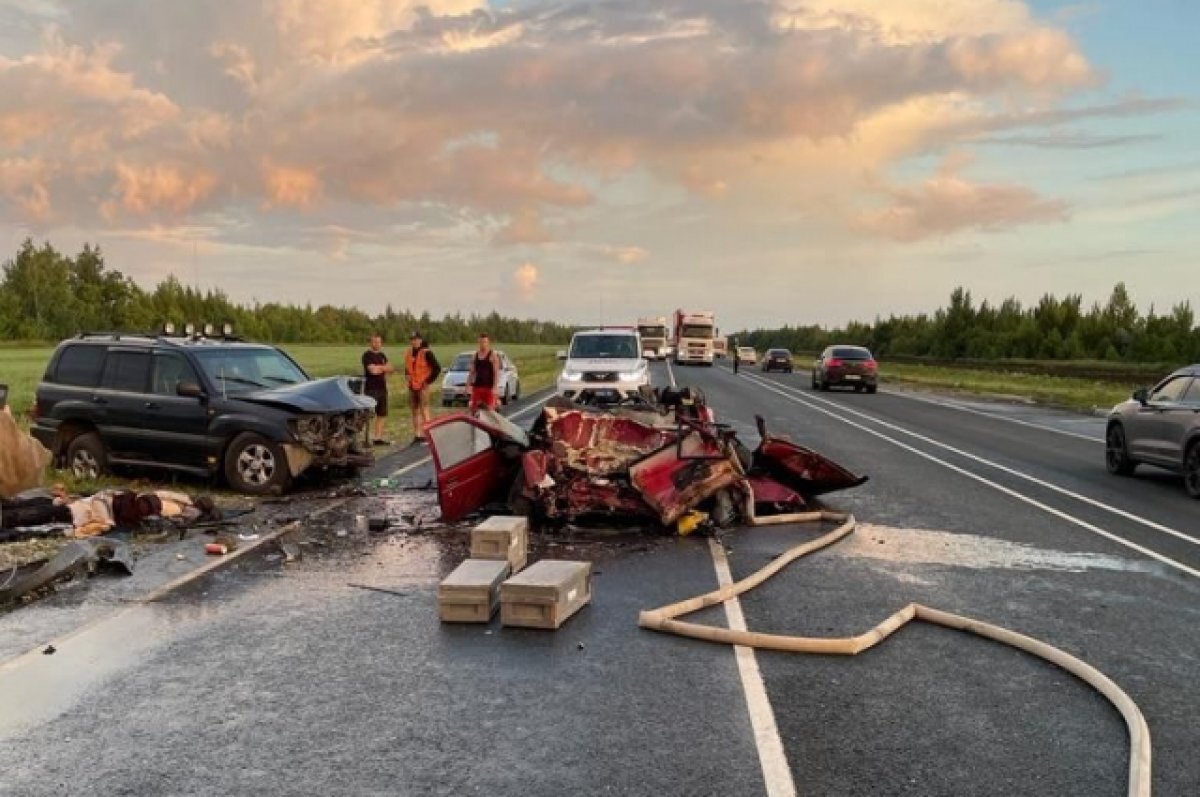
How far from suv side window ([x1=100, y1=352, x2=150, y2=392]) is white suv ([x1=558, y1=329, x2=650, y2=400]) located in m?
8.55

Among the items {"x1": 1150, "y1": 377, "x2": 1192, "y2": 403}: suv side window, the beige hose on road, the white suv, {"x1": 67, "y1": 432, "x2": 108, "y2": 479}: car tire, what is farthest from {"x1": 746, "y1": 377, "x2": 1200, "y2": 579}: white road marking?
{"x1": 67, "y1": 432, "x2": 108, "y2": 479}: car tire

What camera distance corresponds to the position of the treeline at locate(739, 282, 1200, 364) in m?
59.5

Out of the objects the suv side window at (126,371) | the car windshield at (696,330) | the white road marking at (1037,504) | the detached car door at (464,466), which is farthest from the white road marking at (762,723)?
the car windshield at (696,330)

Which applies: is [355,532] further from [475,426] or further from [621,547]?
[621,547]

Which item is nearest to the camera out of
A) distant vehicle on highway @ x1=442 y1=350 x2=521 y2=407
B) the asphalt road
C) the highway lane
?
the asphalt road

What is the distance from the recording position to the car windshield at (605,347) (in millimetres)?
22386

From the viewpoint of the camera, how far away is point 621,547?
29.5ft

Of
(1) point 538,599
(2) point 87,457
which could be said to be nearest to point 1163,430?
(1) point 538,599

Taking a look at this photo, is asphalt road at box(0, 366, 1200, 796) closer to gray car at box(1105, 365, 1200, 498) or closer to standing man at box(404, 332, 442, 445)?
gray car at box(1105, 365, 1200, 498)

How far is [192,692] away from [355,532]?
4.58m

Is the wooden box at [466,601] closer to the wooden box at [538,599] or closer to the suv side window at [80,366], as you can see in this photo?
the wooden box at [538,599]

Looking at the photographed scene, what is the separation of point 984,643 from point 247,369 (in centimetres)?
1009

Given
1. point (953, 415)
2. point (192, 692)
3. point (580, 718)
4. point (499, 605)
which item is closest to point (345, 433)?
point (499, 605)

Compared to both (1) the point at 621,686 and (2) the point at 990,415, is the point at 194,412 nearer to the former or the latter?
Answer: (1) the point at 621,686
